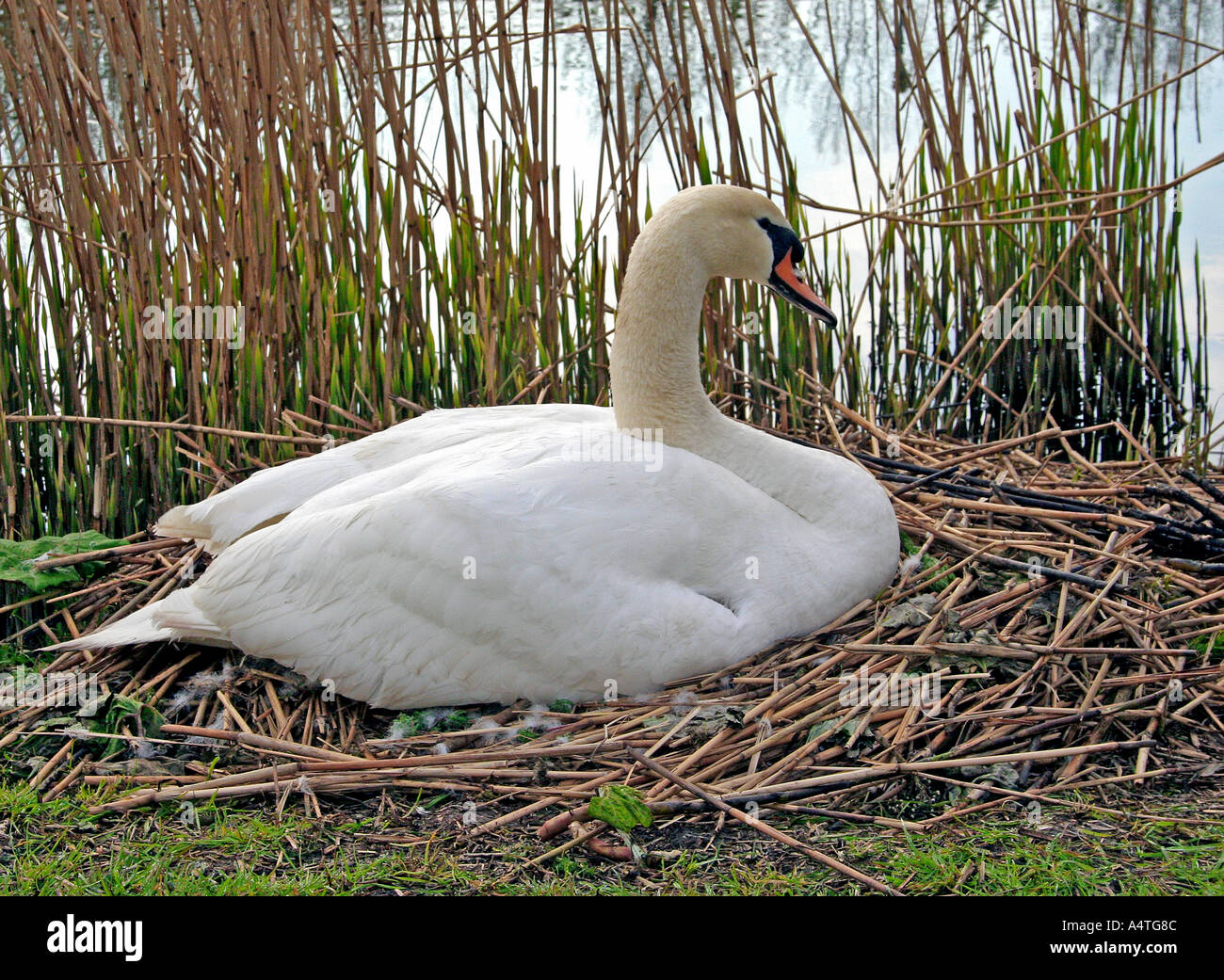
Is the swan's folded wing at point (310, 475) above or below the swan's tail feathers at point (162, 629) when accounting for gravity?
above

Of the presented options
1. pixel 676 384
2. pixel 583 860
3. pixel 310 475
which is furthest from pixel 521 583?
pixel 310 475

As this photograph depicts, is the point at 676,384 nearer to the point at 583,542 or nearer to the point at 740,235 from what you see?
the point at 740,235

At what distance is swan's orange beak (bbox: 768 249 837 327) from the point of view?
4398mm

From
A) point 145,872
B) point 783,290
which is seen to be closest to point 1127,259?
point 783,290

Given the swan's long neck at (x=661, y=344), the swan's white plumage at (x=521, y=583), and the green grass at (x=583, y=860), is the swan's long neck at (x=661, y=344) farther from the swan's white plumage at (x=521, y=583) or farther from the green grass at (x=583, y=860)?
the green grass at (x=583, y=860)

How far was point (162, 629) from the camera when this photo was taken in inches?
165

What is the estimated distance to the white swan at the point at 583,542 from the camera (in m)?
3.86

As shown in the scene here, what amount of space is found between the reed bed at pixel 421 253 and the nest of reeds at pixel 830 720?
1301 millimetres

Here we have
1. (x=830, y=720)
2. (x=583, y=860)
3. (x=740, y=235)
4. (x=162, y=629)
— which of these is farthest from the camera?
(x=740, y=235)

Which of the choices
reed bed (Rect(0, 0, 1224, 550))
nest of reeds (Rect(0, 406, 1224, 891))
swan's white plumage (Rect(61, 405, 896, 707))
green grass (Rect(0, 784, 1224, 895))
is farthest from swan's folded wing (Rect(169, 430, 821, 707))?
reed bed (Rect(0, 0, 1224, 550))

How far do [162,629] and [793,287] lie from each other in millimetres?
2439

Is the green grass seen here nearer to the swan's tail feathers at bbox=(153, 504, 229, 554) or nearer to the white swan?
the white swan

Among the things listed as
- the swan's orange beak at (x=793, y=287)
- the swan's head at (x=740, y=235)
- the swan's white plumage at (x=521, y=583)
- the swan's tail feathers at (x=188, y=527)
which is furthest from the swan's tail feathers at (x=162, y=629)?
the swan's orange beak at (x=793, y=287)

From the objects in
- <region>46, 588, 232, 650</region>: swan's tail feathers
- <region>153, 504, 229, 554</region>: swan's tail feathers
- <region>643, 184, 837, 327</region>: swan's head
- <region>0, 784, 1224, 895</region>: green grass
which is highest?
<region>643, 184, 837, 327</region>: swan's head
